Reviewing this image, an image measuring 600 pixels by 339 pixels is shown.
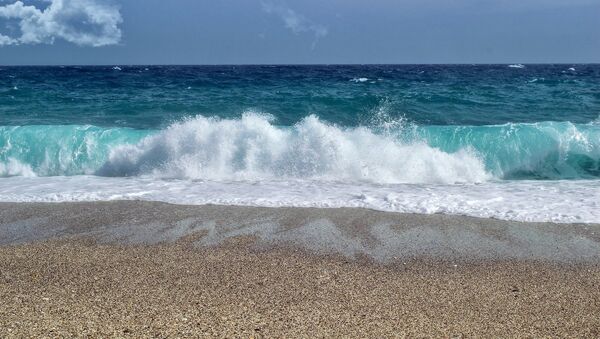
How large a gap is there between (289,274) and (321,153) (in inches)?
222

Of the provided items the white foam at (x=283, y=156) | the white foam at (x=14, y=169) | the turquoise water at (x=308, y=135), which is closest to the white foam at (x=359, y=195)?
the white foam at (x=283, y=156)

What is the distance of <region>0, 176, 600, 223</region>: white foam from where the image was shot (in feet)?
24.5

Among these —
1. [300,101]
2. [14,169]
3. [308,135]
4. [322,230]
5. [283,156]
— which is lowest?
[14,169]

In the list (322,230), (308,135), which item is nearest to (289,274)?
(322,230)

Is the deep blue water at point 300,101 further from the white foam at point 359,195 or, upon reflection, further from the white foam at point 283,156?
the white foam at point 359,195

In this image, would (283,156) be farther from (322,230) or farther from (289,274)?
(289,274)

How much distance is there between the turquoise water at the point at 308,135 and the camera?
34.5 ft

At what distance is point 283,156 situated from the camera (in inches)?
418

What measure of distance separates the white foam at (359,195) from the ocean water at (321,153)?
27 mm

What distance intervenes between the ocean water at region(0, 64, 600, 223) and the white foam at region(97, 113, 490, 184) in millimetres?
29

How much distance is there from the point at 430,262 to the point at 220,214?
2.93 metres

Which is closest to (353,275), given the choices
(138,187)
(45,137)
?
(138,187)

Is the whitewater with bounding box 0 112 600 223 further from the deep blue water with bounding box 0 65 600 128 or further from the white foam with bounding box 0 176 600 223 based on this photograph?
the deep blue water with bounding box 0 65 600 128

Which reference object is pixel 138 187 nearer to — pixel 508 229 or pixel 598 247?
pixel 508 229
